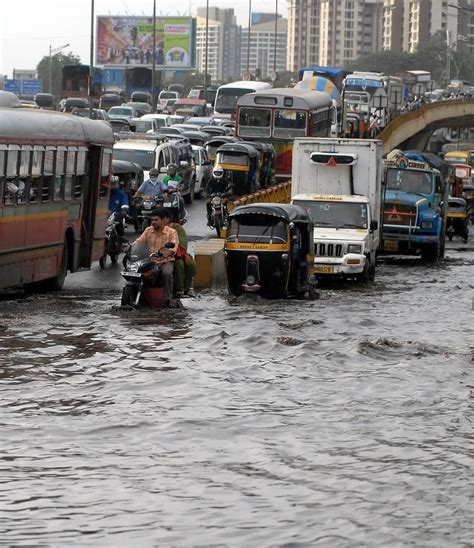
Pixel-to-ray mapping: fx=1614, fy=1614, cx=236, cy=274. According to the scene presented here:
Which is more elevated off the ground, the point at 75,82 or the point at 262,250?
the point at 75,82

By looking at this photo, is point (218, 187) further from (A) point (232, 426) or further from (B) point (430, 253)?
(A) point (232, 426)

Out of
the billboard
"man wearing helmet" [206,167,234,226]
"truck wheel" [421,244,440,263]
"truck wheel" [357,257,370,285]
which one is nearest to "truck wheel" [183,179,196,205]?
"man wearing helmet" [206,167,234,226]

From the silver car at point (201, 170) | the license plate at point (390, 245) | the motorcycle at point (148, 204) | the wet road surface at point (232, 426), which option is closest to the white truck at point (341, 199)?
the motorcycle at point (148, 204)

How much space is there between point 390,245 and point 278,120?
A: 54.6 feet

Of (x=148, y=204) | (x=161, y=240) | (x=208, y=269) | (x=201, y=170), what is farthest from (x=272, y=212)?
(x=201, y=170)

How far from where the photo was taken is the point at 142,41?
500 ft

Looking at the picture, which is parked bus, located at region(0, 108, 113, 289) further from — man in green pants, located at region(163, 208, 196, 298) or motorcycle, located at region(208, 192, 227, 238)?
motorcycle, located at region(208, 192, 227, 238)

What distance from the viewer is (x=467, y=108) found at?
89625 millimetres

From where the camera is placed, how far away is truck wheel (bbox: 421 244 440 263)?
3641 centimetres

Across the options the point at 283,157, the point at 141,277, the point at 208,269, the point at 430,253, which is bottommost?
the point at 430,253

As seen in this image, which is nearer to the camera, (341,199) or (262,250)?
(262,250)

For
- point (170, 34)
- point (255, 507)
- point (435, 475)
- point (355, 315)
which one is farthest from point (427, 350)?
point (170, 34)

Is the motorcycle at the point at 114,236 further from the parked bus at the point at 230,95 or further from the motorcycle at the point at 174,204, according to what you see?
the parked bus at the point at 230,95

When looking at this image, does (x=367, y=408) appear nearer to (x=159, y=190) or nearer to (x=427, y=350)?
(x=427, y=350)
